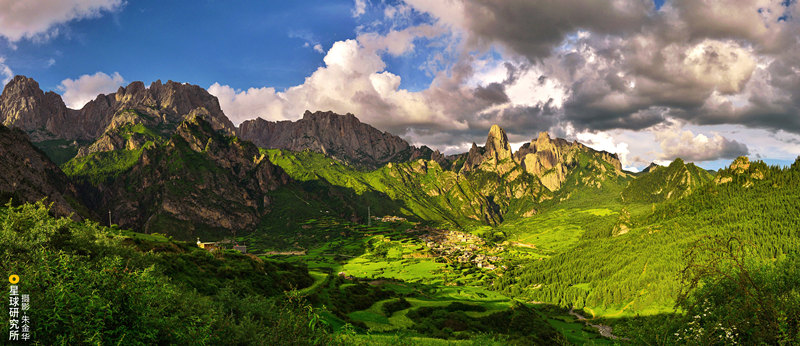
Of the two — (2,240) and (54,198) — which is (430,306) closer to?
(2,240)

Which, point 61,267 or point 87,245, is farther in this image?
point 87,245

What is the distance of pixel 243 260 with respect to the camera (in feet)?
331

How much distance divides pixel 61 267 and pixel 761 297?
29193 mm

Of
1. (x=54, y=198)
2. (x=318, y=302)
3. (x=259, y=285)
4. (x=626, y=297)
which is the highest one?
(x=54, y=198)

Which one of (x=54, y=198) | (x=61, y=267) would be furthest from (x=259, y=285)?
(x=54, y=198)

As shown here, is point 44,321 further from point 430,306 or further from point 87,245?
point 430,306

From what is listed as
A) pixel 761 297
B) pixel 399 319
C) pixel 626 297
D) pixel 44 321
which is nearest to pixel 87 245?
pixel 44 321

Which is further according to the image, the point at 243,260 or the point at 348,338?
the point at 243,260

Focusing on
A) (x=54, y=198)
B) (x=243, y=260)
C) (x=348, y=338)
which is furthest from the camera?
(x=54, y=198)

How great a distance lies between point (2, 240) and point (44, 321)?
23.8m

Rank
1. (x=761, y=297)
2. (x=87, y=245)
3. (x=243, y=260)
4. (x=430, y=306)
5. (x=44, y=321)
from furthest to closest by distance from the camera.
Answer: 1. (x=430, y=306)
2. (x=243, y=260)
3. (x=87, y=245)
4. (x=44, y=321)
5. (x=761, y=297)

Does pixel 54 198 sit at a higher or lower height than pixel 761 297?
higher

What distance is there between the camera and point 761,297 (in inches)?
412

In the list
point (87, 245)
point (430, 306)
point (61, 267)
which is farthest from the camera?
point (430, 306)
